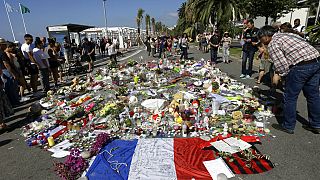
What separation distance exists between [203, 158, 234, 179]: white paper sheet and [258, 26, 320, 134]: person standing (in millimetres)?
1766

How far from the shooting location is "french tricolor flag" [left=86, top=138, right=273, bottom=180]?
116 inches

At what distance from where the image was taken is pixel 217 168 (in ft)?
9.91

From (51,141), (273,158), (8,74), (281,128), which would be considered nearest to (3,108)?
(8,74)

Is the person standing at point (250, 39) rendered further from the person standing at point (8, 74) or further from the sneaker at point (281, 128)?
the person standing at point (8, 74)

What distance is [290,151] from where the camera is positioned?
3393 mm

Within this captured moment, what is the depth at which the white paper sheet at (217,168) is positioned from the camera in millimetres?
2902

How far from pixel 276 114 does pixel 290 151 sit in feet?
5.38

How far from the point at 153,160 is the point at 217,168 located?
99cm

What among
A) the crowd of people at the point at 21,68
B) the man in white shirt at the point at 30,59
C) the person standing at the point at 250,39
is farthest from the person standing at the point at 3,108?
the person standing at the point at 250,39

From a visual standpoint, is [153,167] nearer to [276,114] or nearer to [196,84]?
[276,114]

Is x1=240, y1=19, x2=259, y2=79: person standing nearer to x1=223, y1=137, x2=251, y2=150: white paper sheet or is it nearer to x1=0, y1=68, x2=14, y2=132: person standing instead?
x1=223, y1=137, x2=251, y2=150: white paper sheet

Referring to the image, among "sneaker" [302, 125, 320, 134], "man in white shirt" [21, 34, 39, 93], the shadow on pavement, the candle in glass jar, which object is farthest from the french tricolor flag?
"man in white shirt" [21, 34, 39, 93]

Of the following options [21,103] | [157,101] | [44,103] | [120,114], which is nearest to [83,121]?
[120,114]

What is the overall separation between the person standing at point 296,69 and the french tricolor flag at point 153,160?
146cm
